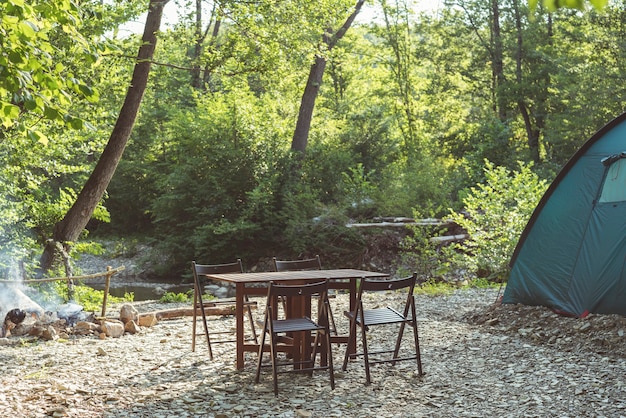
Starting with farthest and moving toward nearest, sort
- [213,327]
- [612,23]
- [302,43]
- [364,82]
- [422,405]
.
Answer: [364,82]
[612,23]
[302,43]
[213,327]
[422,405]

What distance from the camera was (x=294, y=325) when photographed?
5824 mm

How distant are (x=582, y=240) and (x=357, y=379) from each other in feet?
12.1

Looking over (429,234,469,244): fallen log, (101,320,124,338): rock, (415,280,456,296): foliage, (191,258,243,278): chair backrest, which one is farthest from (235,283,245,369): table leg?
(429,234,469,244): fallen log

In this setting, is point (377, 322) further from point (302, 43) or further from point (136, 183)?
point (136, 183)

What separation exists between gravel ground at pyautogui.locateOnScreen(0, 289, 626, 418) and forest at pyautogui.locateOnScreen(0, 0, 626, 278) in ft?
7.23

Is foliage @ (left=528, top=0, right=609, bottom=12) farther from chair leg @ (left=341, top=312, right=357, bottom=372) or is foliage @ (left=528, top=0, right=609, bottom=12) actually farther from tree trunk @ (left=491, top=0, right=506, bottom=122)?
tree trunk @ (left=491, top=0, right=506, bottom=122)

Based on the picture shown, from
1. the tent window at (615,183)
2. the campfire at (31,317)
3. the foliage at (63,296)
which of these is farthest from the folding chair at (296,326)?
the foliage at (63,296)

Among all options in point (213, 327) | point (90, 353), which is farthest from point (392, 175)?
point (90, 353)

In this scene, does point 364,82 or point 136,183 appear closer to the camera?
point 136,183

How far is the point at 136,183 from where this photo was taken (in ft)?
85.5

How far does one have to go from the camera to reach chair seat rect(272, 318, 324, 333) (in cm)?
564

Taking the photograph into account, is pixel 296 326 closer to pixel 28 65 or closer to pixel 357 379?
pixel 357 379

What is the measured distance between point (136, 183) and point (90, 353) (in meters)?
19.6

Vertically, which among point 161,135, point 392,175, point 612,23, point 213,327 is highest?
point 612,23
